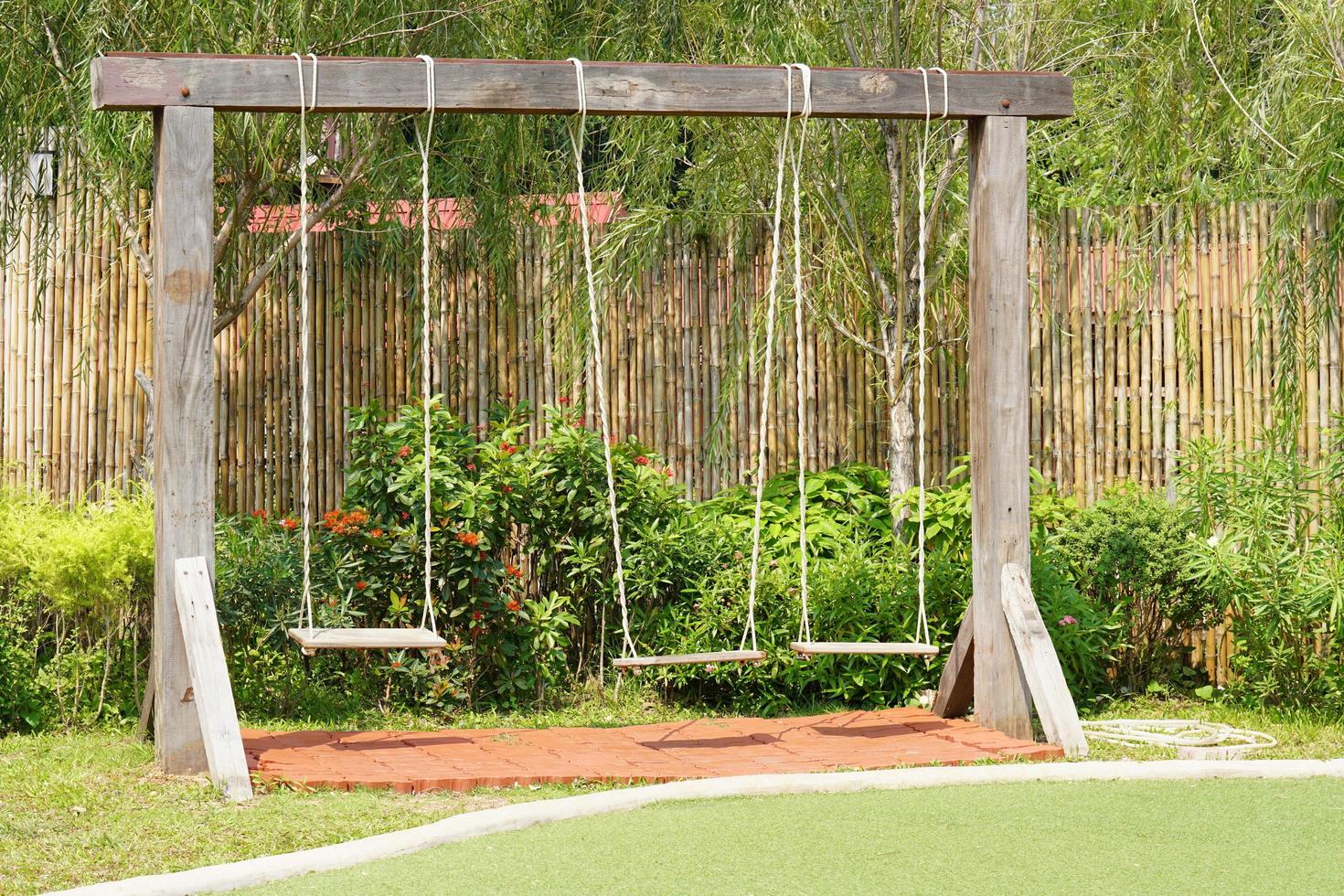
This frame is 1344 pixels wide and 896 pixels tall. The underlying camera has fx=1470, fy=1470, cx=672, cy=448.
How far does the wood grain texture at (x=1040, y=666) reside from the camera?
5.28 m

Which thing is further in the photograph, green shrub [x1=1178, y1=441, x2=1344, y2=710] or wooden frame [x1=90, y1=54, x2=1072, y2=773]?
green shrub [x1=1178, y1=441, x2=1344, y2=710]

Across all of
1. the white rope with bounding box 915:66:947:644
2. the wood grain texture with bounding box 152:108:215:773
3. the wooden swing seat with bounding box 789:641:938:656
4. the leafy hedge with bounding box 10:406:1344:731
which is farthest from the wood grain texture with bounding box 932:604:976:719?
the wood grain texture with bounding box 152:108:215:773

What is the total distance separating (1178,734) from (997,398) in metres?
1.49

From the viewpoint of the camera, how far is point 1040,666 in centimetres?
543

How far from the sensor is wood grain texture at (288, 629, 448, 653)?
16.1ft

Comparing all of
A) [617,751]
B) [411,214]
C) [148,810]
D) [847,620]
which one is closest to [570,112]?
[411,214]

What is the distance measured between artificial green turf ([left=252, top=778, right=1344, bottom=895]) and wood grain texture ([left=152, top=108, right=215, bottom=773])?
1.75 metres

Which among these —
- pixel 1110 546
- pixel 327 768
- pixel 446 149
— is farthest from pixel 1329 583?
pixel 446 149

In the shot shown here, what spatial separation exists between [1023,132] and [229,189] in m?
4.11

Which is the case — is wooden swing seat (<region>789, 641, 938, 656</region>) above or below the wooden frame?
below

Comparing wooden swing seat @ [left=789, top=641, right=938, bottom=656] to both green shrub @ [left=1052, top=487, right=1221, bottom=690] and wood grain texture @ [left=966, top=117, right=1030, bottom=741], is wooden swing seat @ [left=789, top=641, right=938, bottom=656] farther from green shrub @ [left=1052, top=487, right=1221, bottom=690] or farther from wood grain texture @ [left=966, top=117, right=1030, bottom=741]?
green shrub @ [left=1052, top=487, right=1221, bottom=690]

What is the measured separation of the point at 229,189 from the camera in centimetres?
762

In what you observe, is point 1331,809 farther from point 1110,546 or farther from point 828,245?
point 828,245

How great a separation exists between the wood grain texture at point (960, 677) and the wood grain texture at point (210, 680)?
2.77 meters
